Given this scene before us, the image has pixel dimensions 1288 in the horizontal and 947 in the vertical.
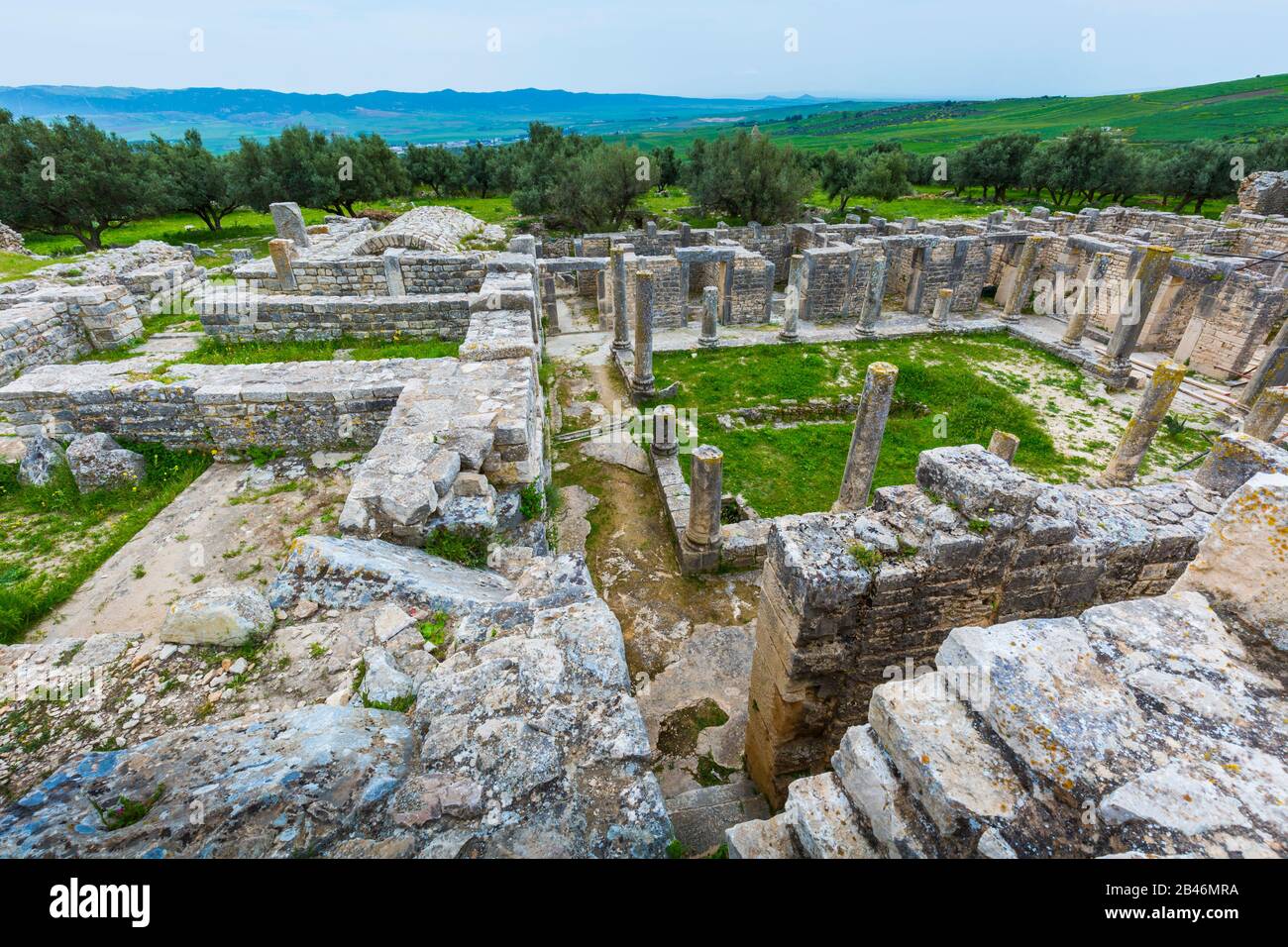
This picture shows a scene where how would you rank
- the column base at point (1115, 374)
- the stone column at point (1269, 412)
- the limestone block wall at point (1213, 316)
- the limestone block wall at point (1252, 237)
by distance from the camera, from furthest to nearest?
the limestone block wall at point (1252, 237) → the column base at point (1115, 374) → the limestone block wall at point (1213, 316) → the stone column at point (1269, 412)

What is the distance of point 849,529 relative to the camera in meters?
4.45

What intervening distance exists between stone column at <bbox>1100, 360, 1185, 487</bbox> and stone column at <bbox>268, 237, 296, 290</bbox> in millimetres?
17364

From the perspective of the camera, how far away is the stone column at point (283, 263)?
1177 cm

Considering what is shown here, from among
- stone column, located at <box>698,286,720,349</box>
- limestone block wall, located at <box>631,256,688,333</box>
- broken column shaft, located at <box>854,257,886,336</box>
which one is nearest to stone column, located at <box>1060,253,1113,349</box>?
broken column shaft, located at <box>854,257,886,336</box>

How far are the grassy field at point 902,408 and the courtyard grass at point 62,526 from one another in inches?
345

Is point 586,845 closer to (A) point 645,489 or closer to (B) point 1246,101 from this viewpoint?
(A) point 645,489

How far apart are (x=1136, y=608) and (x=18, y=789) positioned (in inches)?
222

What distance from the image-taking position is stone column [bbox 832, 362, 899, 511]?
30.4 ft

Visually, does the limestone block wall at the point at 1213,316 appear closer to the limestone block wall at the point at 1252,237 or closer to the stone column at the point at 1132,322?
the stone column at the point at 1132,322

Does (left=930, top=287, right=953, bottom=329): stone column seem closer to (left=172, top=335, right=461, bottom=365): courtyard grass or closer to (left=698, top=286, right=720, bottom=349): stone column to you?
(left=698, top=286, right=720, bottom=349): stone column

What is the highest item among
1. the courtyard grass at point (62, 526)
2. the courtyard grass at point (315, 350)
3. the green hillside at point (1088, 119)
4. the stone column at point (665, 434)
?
the green hillside at point (1088, 119)

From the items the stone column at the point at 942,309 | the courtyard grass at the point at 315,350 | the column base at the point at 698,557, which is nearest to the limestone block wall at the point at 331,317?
the courtyard grass at the point at 315,350
